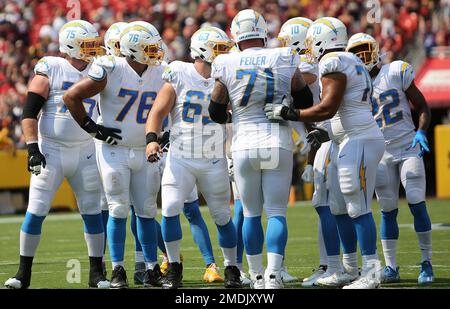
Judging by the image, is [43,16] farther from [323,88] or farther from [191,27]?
[323,88]

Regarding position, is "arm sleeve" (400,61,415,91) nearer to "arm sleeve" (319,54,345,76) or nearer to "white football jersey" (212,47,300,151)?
"arm sleeve" (319,54,345,76)

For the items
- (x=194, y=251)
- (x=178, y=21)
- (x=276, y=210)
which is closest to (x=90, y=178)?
(x=276, y=210)

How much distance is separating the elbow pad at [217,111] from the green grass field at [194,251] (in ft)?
4.33

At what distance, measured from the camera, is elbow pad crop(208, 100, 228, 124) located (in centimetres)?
683

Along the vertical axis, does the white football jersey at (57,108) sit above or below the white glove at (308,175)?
above

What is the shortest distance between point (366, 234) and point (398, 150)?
1.22m

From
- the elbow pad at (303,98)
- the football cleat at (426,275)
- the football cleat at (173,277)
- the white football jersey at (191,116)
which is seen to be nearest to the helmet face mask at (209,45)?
the white football jersey at (191,116)

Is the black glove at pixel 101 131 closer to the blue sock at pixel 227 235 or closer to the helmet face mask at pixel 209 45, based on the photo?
the helmet face mask at pixel 209 45

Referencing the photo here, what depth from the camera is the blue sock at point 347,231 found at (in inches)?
285

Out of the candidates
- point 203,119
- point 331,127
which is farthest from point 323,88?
point 203,119

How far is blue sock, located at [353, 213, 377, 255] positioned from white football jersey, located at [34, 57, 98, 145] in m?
2.18

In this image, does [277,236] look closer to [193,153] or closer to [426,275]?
[193,153]

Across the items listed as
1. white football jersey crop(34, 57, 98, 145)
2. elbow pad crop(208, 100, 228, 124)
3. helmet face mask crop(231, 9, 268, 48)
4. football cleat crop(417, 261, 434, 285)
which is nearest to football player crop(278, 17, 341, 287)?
football cleat crop(417, 261, 434, 285)

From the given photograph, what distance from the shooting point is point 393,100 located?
7.82 m
